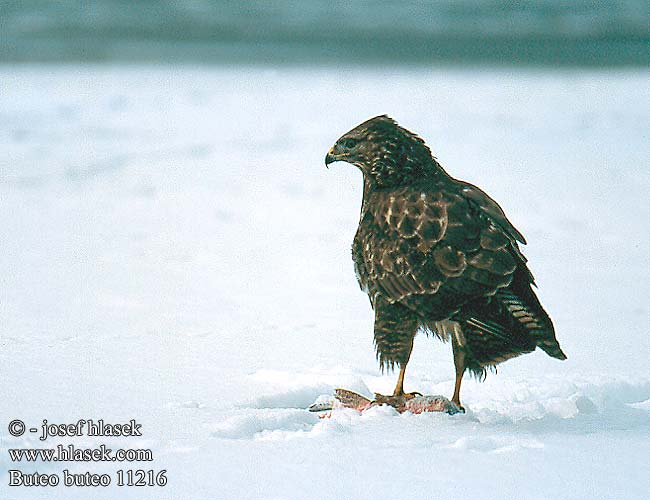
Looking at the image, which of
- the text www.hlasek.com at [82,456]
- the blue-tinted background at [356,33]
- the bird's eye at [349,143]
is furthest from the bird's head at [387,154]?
the blue-tinted background at [356,33]

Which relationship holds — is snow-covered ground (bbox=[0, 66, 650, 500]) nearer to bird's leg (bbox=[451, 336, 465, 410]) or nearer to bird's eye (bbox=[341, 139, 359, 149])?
bird's leg (bbox=[451, 336, 465, 410])

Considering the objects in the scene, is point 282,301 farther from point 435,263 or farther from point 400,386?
point 435,263

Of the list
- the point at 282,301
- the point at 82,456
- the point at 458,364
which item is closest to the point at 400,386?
the point at 458,364

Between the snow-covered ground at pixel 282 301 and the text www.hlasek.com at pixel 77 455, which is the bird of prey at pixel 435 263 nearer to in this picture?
the snow-covered ground at pixel 282 301

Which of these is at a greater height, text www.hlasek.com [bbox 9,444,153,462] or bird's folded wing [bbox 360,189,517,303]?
bird's folded wing [bbox 360,189,517,303]

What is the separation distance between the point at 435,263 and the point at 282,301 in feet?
6.20

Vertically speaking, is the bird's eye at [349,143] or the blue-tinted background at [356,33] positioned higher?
the blue-tinted background at [356,33]

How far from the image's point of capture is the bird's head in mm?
3834

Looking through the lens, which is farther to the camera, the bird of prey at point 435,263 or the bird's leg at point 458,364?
the bird's leg at point 458,364

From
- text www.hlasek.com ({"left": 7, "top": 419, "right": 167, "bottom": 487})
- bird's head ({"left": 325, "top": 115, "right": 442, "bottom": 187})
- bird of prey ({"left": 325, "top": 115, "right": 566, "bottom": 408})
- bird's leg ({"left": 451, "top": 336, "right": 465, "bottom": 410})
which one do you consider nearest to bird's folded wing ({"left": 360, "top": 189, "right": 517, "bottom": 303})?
bird of prey ({"left": 325, "top": 115, "right": 566, "bottom": 408})

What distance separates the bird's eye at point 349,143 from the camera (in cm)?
394

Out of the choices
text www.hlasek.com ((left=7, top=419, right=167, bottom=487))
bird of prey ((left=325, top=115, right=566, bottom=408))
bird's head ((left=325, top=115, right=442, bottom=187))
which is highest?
bird's head ((left=325, top=115, right=442, bottom=187))

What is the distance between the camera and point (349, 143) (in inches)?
156

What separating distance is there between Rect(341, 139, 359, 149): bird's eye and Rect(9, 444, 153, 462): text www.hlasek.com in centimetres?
137
